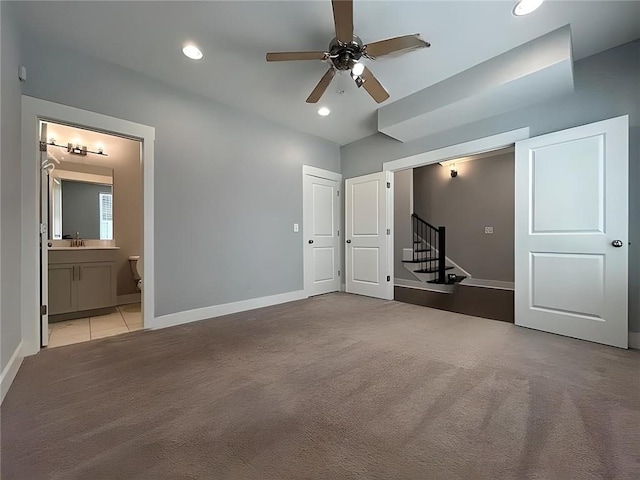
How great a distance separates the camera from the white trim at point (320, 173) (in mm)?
4719

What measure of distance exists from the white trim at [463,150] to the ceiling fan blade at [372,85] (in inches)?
59.1

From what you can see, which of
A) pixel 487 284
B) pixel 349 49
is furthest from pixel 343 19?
pixel 487 284

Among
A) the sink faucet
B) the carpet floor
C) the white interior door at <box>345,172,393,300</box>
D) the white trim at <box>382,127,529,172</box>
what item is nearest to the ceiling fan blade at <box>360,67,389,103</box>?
the white trim at <box>382,127,529,172</box>

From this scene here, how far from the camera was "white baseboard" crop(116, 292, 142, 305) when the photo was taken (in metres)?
4.43

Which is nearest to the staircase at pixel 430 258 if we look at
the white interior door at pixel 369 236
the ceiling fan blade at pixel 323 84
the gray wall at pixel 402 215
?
the gray wall at pixel 402 215

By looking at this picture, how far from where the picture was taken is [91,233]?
422cm

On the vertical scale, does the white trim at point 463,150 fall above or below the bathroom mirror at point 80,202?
above

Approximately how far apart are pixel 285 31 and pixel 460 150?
256cm

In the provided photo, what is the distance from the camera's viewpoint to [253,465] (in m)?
1.19

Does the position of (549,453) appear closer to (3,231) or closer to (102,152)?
(3,231)

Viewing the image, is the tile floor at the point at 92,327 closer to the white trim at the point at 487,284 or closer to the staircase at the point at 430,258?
the staircase at the point at 430,258

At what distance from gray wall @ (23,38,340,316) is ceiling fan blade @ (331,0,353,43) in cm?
212

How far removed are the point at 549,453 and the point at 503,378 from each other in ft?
2.40

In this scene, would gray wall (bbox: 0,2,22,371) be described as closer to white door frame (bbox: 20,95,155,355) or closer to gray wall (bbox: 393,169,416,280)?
white door frame (bbox: 20,95,155,355)
